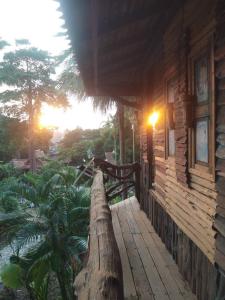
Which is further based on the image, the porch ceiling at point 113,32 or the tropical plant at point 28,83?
the tropical plant at point 28,83

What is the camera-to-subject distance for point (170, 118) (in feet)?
14.6

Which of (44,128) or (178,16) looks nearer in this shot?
(178,16)

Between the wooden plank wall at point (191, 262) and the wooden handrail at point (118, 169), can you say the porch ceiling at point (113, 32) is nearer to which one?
the wooden handrail at point (118, 169)

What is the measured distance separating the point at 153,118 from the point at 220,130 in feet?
11.6

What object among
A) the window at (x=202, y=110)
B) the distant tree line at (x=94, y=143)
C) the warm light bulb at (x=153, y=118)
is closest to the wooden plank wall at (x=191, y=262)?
the window at (x=202, y=110)

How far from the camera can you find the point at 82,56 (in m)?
4.68

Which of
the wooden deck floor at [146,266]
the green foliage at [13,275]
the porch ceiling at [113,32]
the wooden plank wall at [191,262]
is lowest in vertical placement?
the green foliage at [13,275]

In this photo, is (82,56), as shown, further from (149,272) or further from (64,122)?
(64,122)

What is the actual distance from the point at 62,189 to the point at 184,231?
227 inches

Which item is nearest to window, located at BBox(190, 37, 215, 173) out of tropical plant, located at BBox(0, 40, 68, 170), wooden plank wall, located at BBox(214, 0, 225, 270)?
wooden plank wall, located at BBox(214, 0, 225, 270)

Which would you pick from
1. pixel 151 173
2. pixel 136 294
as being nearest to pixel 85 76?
pixel 151 173

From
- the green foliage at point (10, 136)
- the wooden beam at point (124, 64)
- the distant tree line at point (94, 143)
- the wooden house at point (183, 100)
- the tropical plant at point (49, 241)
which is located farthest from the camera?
the green foliage at point (10, 136)

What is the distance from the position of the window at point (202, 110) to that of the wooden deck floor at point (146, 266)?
1.25 m

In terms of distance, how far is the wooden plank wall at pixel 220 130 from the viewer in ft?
8.39
